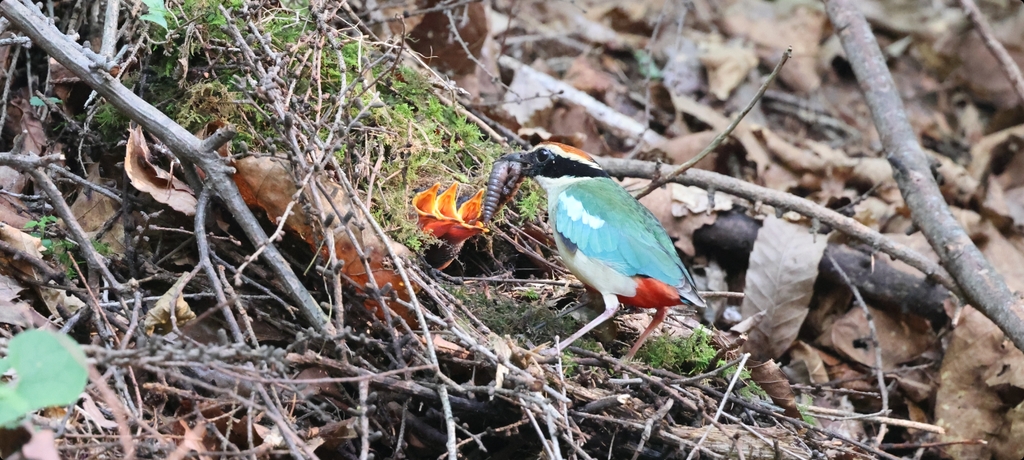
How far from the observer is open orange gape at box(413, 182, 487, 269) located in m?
4.05

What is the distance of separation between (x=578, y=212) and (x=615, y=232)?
0.22m

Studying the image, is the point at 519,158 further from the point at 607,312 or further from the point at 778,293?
the point at 778,293

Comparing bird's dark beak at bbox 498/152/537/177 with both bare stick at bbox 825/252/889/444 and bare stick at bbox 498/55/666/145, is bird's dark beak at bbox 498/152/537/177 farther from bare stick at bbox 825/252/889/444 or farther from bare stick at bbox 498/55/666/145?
bare stick at bbox 498/55/666/145

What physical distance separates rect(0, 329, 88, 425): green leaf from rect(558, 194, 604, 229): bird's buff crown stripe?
2.52m

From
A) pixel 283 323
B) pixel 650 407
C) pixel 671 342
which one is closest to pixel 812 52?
pixel 671 342

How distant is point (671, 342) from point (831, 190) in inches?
142

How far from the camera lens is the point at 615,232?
161 inches

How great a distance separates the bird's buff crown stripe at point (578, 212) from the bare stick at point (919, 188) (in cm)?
230

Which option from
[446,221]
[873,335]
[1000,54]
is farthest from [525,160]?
[1000,54]

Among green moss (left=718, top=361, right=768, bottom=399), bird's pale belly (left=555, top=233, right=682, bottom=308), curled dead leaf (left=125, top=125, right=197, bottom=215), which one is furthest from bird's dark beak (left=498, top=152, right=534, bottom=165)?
curled dead leaf (left=125, top=125, right=197, bottom=215)

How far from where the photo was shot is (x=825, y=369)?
559 centimetres

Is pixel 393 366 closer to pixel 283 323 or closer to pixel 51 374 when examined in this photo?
pixel 283 323

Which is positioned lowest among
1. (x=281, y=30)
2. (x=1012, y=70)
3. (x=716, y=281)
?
(x=716, y=281)

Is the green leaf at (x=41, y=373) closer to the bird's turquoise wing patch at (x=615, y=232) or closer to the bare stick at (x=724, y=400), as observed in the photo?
the bare stick at (x=724, y=400)
